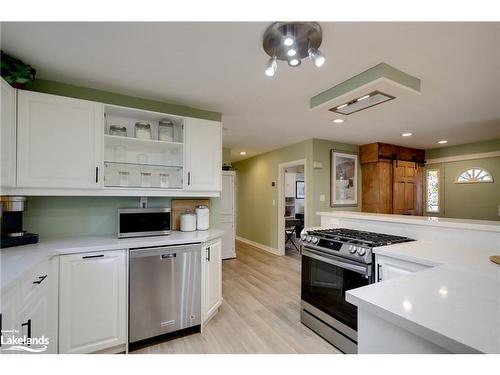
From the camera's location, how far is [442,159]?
4879 mm

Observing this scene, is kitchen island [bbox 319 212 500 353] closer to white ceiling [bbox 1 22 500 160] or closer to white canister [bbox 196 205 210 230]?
white ceiling [bbox 1 22 500 160]

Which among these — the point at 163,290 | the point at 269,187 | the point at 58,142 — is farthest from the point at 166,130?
the point at 269,187

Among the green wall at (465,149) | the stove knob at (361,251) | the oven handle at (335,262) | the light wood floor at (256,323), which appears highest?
the green wall at (465,149)

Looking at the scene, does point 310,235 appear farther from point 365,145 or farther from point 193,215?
point 365,145

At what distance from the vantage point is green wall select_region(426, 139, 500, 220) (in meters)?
4.18

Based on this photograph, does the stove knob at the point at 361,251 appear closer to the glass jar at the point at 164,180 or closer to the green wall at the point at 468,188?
the glass jar at the point at 164,180

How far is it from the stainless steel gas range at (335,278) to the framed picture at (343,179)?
2366mm

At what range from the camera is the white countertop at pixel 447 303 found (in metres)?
0.66

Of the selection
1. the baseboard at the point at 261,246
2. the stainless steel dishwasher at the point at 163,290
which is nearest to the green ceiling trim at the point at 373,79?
the stainless steel dishwasher at the point at 163,290

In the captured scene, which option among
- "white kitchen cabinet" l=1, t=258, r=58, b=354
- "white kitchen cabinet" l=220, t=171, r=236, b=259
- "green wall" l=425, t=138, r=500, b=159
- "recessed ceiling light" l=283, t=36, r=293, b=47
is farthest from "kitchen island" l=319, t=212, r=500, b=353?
"green wall" l=425, t=138, r=500, b=159

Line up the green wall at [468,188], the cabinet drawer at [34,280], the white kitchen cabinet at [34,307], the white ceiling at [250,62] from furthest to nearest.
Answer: the green wall at [468,188] → the white ceiling at [250,62] → the cabinet drawer at [34,280] → the white kitchen cabinet at [34,307]

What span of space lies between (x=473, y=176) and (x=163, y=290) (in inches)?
225
